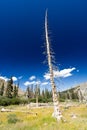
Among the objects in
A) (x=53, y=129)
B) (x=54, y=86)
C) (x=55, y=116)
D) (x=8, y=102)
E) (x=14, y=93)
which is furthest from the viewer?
(x=14, y=93)

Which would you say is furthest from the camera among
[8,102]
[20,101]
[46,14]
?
[20,101]

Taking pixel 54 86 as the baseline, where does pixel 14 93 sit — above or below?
above

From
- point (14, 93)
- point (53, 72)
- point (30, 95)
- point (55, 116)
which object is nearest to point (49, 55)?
point (53, 72)

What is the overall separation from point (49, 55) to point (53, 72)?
71.1 inches

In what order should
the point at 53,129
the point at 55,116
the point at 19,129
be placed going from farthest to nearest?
the point at 55,116 → the point at 19,129 → the point at 53,129

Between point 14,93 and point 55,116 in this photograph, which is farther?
point 14,93

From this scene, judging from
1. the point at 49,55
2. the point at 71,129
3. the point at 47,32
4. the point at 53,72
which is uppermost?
the point at 47,32

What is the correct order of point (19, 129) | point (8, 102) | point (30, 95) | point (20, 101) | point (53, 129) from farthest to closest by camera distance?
point (30, 95) → point (20, 101) → point (8, 102) → point (19, 129) → point (53, 129)

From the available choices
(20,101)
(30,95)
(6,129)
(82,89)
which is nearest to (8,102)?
(20,101)

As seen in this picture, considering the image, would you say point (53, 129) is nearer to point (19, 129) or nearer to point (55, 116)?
point (19, 129)

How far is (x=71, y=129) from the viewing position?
46.5ft

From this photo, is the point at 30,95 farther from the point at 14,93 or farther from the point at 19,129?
the point at 19,129

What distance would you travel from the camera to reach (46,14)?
2511cm

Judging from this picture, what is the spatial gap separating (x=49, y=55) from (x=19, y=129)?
10.6 m
